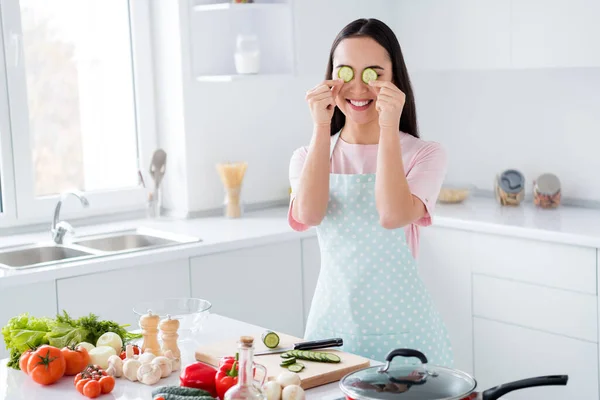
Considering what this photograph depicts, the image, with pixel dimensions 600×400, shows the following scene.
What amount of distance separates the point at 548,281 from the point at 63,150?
213cm

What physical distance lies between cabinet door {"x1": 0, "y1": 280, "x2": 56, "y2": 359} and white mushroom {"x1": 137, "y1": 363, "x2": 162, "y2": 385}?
1.23 m

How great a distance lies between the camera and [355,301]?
2.39m

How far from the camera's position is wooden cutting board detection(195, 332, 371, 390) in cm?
195

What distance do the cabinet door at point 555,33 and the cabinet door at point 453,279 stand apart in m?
0.81

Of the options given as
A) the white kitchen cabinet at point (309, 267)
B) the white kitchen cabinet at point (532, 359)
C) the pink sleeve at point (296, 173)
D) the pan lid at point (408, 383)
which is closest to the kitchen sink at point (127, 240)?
the white kitchen cabinet at point (309, 267)

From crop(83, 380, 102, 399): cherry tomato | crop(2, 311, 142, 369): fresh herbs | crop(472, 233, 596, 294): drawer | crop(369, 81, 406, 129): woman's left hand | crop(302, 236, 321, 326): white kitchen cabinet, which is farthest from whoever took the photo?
crop(302, 236, 321, 326): white kitchen cabinet

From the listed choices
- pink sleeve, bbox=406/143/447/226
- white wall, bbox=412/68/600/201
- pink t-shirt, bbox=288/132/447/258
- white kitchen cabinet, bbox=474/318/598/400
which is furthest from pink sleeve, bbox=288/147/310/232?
white wall, bbox=412/68/600/201

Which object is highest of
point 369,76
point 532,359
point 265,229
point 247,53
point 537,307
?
point 247,53

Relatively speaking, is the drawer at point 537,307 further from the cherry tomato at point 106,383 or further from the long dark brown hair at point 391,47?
the cherry tomato at point 106,383

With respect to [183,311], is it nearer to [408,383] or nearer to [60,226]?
[408,383]

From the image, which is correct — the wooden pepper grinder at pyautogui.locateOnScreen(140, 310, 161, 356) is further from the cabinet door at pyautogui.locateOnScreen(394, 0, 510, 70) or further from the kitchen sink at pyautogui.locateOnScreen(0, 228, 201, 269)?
the cabinet door at pyautogui.locateOnScreen(394, 0, 510, 70)

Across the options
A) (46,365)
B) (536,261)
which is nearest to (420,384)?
(46,365)

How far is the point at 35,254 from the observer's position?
Result: 362 cm

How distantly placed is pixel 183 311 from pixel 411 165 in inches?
28.4
